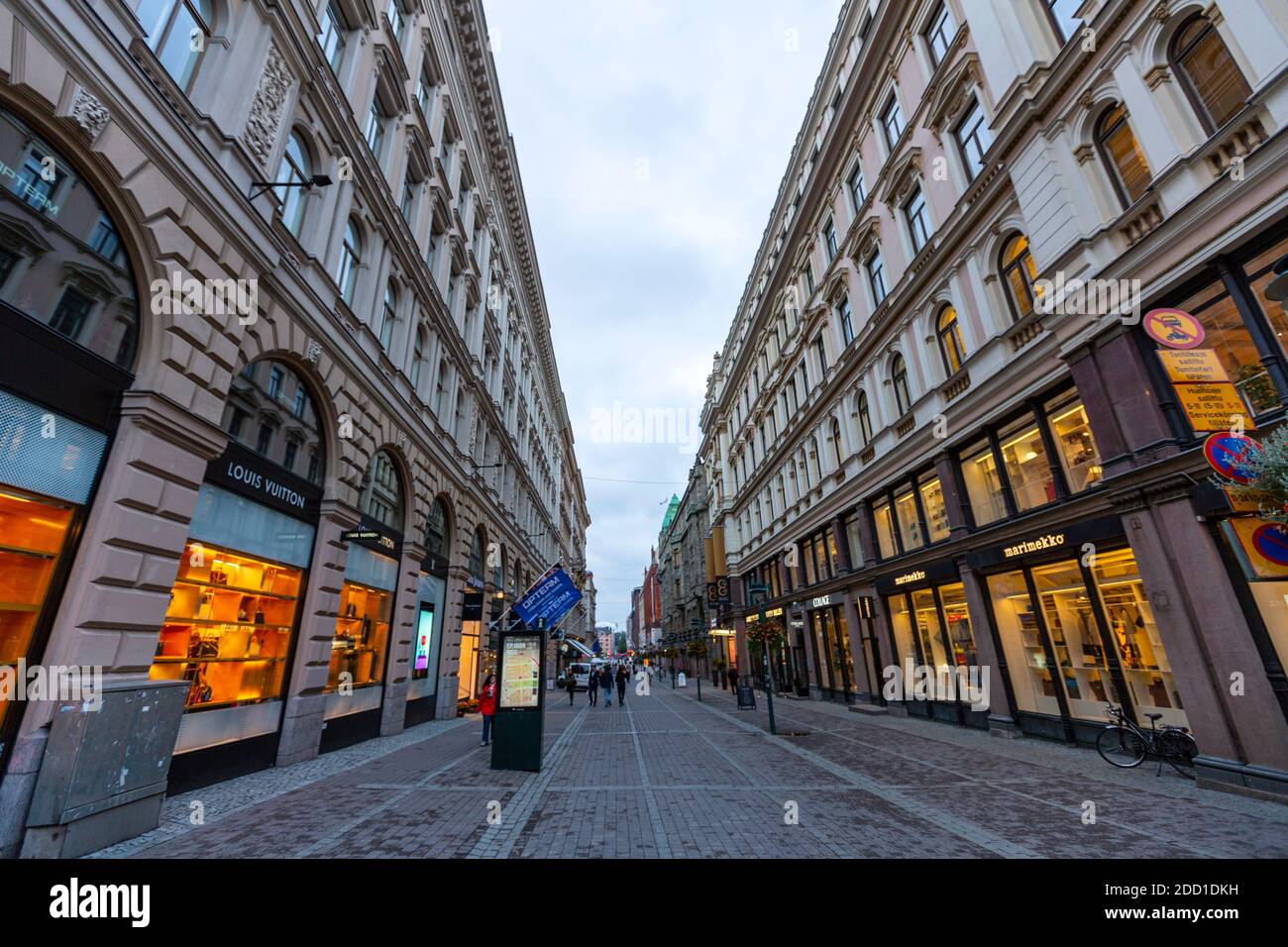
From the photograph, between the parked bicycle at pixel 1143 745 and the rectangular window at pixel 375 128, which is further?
the rectangular window at pixel 375 128

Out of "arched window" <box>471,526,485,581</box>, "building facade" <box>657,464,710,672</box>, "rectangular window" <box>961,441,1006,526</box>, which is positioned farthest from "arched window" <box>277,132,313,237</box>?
"building facade" <box>657,464,710,672</box>

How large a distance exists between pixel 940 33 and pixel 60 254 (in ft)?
72.7

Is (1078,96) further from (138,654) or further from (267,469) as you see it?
(138,654)

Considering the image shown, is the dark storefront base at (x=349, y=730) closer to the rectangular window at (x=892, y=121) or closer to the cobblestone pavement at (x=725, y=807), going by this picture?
the cobblestone pavement at (x=725, y=807)

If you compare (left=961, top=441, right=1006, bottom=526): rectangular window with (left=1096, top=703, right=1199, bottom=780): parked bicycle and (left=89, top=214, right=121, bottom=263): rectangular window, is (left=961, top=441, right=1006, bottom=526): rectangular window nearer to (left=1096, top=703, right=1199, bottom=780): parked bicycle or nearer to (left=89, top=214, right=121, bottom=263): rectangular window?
(left=1096, top=703, right=1199, bottom=780): parked bicycle

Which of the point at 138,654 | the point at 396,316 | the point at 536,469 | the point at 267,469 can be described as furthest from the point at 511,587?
the point at 138,654

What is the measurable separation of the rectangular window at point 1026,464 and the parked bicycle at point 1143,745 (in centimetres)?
467

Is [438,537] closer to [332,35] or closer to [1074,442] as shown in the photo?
[332,35]

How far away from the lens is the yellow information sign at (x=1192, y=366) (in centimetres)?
818

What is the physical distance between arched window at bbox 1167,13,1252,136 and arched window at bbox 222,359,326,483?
1712cm

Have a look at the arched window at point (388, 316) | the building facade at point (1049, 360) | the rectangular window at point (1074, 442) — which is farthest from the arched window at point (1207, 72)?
the arched window at point (388, 316)

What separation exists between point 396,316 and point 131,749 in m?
12.5

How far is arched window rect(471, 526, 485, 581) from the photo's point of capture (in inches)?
883

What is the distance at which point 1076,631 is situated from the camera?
1191 centimetres
